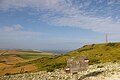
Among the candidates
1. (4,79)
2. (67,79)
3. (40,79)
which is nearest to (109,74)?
(67,79)

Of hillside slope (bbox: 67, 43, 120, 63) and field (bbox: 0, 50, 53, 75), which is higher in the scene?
hillside slope (bbox: 67, 43, 120, 63)

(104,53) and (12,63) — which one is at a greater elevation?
(104,53)

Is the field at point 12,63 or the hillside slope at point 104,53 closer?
the hillside slope at point 104,53

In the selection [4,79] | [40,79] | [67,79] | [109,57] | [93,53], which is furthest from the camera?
[93,53]

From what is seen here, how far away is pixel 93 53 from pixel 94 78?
2956 centimetres

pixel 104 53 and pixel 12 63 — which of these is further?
pixel 12 63

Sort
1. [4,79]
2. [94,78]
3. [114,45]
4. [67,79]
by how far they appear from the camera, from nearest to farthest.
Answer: [94,78]
[67,79]
[4,79]
[114,45]

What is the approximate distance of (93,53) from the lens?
193 ft

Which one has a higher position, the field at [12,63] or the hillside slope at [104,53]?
the hillside slope at [104,53]

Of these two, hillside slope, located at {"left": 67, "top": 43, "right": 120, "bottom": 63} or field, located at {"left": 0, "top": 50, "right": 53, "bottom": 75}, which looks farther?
field, located at {"left": 0, "top": 50, "right": 53, "bottom": 75}

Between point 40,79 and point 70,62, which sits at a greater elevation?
point 70,62

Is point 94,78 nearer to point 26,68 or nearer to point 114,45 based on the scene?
point 26,68

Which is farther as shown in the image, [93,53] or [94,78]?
[93,53]

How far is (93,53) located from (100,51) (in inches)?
85.7
